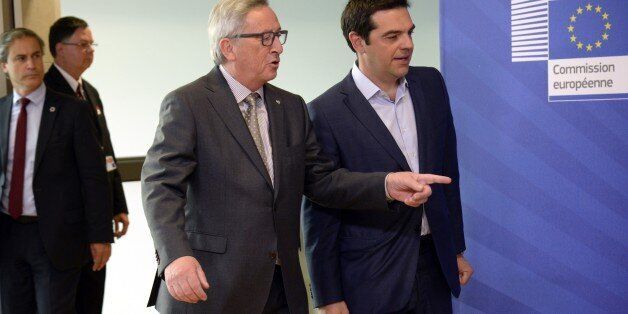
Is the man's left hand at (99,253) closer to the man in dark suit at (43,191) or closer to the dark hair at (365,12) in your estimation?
the man in dark suit at (43,191)

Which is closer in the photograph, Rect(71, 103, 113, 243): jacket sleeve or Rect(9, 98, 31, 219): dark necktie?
Rect(9, 98, 31, 219): dark necktie

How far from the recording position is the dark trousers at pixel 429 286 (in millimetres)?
2699

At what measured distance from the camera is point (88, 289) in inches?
171

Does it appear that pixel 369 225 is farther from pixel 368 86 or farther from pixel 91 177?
pixel 91 177

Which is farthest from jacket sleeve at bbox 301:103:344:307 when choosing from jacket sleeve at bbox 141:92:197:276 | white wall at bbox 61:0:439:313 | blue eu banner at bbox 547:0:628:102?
white wall at bbox 61:0:439:313

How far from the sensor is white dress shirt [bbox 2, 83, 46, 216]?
3840mm

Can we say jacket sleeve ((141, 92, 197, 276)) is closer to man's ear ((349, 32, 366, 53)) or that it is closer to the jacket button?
the jacket button

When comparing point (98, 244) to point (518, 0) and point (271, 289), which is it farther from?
point (518, 0)

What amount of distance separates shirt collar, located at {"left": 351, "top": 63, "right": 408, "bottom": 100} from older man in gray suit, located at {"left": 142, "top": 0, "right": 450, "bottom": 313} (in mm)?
369

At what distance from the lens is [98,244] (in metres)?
4.06

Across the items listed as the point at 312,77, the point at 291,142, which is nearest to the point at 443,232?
the point at 291,142

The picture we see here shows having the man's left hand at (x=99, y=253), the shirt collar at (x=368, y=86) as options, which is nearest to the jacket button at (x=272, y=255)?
the shirt collar at (x=368, y=86)

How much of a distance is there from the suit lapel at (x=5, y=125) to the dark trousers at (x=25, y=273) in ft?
0.95

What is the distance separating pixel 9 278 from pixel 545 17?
2708 millimetres
